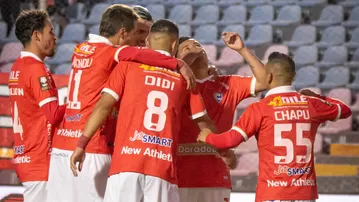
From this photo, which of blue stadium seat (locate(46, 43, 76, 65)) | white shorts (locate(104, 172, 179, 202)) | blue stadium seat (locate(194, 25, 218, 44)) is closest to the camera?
white shorts (locate(104, 172, 179, 202))

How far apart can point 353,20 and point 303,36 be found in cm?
76

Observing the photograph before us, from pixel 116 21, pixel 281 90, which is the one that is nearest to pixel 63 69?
pixel 116 21

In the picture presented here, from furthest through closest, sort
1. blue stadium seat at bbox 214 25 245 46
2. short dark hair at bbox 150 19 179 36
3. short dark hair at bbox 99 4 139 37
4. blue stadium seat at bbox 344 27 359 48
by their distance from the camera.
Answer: blue stadium seat at bbox 214 25 245 46
blue stadium seat at bbox 344 27 359 48
short dark hair at bbox 99 4 139 37
short dark hair at bbox 150 19 179 36

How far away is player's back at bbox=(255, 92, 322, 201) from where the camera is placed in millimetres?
4352

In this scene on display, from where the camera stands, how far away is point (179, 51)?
5.08 metres

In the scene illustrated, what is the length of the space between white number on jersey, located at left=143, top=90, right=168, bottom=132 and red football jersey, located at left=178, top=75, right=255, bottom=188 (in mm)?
857

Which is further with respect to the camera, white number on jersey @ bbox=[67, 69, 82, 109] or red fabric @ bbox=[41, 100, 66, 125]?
red fabric @ bbox=[41, 100, 66, 125]

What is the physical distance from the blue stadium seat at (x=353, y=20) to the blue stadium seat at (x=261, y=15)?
1055 millimetres

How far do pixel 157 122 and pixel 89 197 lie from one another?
2.32 ft

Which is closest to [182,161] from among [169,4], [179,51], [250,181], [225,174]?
[225,174]

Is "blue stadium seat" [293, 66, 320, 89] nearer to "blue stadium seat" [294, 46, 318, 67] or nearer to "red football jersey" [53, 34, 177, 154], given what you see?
"blue stadium seat" [294, 46, 318, 67]

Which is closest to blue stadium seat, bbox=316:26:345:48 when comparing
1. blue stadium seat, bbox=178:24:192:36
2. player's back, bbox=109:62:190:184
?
blue stadium seat, bbox=178:24:192:36

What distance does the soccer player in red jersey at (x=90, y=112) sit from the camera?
14.6 ft

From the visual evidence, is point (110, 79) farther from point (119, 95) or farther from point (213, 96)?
point (213, 96)
